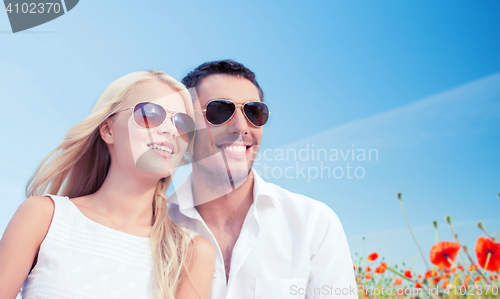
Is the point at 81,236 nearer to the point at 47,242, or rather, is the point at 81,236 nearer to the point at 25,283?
the point at 47,242

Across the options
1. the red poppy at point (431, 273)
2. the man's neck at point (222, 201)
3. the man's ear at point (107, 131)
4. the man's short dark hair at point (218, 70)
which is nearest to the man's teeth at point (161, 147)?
the man's ear at point (107, 131)

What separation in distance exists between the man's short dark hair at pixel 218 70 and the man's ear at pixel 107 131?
40.4 inches

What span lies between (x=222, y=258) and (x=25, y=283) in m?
1.23

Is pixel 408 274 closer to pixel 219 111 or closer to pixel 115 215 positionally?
pixel 219 111

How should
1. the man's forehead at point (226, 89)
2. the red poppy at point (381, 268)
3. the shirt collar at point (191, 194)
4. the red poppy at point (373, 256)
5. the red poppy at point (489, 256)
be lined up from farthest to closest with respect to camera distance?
the red poppy at point (373, 256) → the red poppy at point (381, 268) → the red poppy at point (489, 256) → the man's forehead at point (226, 89) → the shirt collar at point (191, 194)

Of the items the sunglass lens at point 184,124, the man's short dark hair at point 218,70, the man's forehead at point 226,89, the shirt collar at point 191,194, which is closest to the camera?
the sunglass lens at point 184,124

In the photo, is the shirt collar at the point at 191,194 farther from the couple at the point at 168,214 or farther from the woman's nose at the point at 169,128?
the woman's nose at the point at 169,128

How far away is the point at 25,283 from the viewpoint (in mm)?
2047

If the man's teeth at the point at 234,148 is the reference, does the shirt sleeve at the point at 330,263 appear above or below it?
below

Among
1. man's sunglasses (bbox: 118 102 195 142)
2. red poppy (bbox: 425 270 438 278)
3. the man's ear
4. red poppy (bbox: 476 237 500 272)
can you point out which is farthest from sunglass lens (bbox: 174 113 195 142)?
red poppy (bbox: 476 237 500 272)

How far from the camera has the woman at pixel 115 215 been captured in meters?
2.02

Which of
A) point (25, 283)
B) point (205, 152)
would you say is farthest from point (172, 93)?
point (25, 283)

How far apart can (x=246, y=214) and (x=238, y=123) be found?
77 cm

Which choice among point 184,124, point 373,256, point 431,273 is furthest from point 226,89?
→ point 431,273
